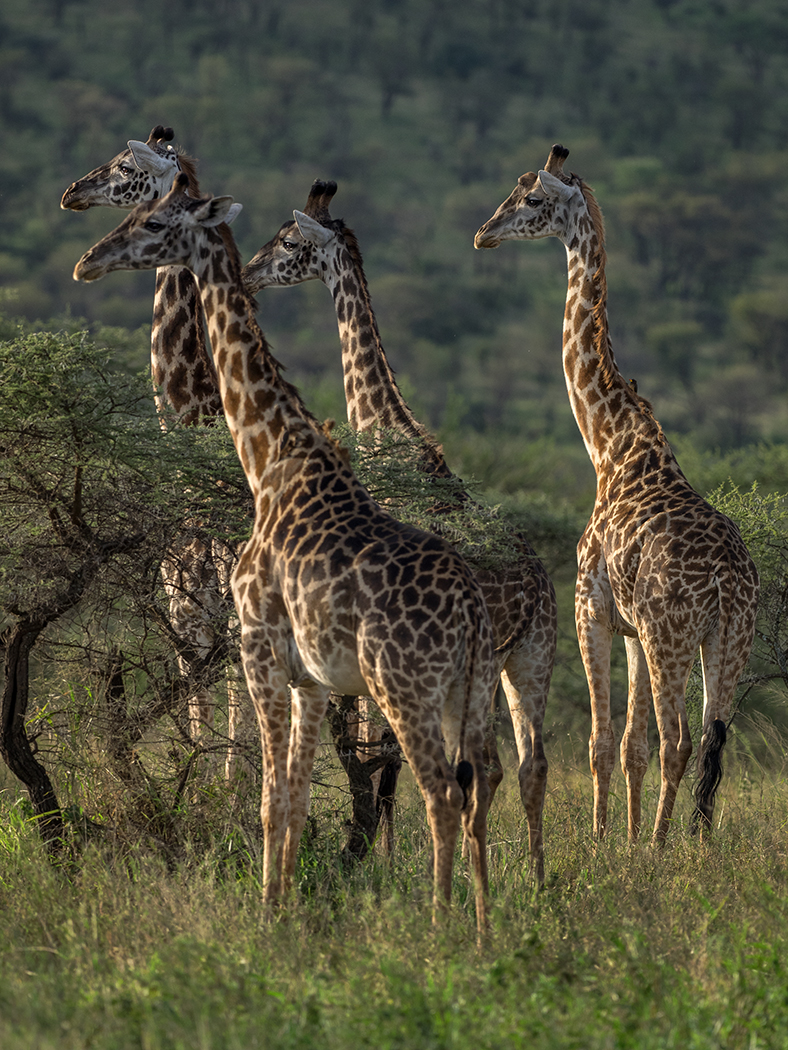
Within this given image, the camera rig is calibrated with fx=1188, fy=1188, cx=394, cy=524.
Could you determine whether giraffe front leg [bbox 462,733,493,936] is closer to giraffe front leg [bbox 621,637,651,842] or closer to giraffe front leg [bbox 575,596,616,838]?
giraffe front leg [bbox 621,637,651,842]

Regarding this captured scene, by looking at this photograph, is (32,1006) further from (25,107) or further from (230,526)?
(25,107)

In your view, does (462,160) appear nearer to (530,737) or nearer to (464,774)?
(530,737)

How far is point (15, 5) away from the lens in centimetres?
5531

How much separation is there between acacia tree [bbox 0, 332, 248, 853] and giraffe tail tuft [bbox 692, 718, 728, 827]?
9.12ft

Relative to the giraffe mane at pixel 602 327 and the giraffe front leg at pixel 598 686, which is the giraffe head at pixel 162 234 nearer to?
the giraffe mane at pixel 602 327

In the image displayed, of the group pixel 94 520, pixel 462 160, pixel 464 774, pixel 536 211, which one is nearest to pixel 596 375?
pixel 536 211

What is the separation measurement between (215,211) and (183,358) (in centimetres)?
229

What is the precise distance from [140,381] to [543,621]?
8.77 feet

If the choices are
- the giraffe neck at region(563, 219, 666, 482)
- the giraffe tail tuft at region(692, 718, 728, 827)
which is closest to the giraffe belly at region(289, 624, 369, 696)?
the giraffe tail tuft at region(692, 718, 728, 827)

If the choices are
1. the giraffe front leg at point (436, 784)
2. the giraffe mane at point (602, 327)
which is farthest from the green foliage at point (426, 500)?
the giraffe front leg at point (436, 784)

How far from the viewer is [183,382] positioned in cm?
803

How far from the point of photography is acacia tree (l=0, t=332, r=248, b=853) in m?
6.26

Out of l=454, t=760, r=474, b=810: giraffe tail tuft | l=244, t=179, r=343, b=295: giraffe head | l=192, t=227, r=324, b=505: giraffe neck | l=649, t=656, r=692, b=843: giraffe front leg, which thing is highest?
Answer: l=244, t=179, r=343, b=295: giraffe head

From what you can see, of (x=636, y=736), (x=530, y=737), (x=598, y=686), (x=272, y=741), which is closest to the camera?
(x=272, y=741)
